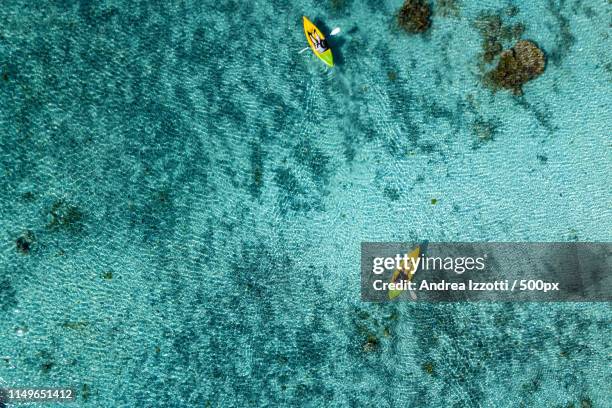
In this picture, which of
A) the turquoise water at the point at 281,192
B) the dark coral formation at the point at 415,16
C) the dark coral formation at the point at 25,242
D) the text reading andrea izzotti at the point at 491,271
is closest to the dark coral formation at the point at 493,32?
the turquoise water at the point at 281,192

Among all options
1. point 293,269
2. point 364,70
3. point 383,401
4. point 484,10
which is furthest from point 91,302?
point 484,10

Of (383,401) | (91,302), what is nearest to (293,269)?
(383,401)

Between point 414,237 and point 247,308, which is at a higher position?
point 414,237

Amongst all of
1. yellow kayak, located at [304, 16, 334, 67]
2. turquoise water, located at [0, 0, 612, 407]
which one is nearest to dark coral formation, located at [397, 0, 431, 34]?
turquoise water, located at [0, 0, 612, 407]

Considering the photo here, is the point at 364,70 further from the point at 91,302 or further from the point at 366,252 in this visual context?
the point at 91,302

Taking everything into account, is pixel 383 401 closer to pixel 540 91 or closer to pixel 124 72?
pixel 540 91

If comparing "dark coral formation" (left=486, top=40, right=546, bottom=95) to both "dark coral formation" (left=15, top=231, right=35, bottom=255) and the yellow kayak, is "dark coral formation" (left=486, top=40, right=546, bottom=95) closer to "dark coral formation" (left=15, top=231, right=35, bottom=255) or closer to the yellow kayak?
the yellow kayak

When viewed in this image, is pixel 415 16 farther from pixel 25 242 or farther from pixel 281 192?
pixel 25 242

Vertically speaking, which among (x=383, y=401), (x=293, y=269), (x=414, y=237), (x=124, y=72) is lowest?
(x=383, y=401)
